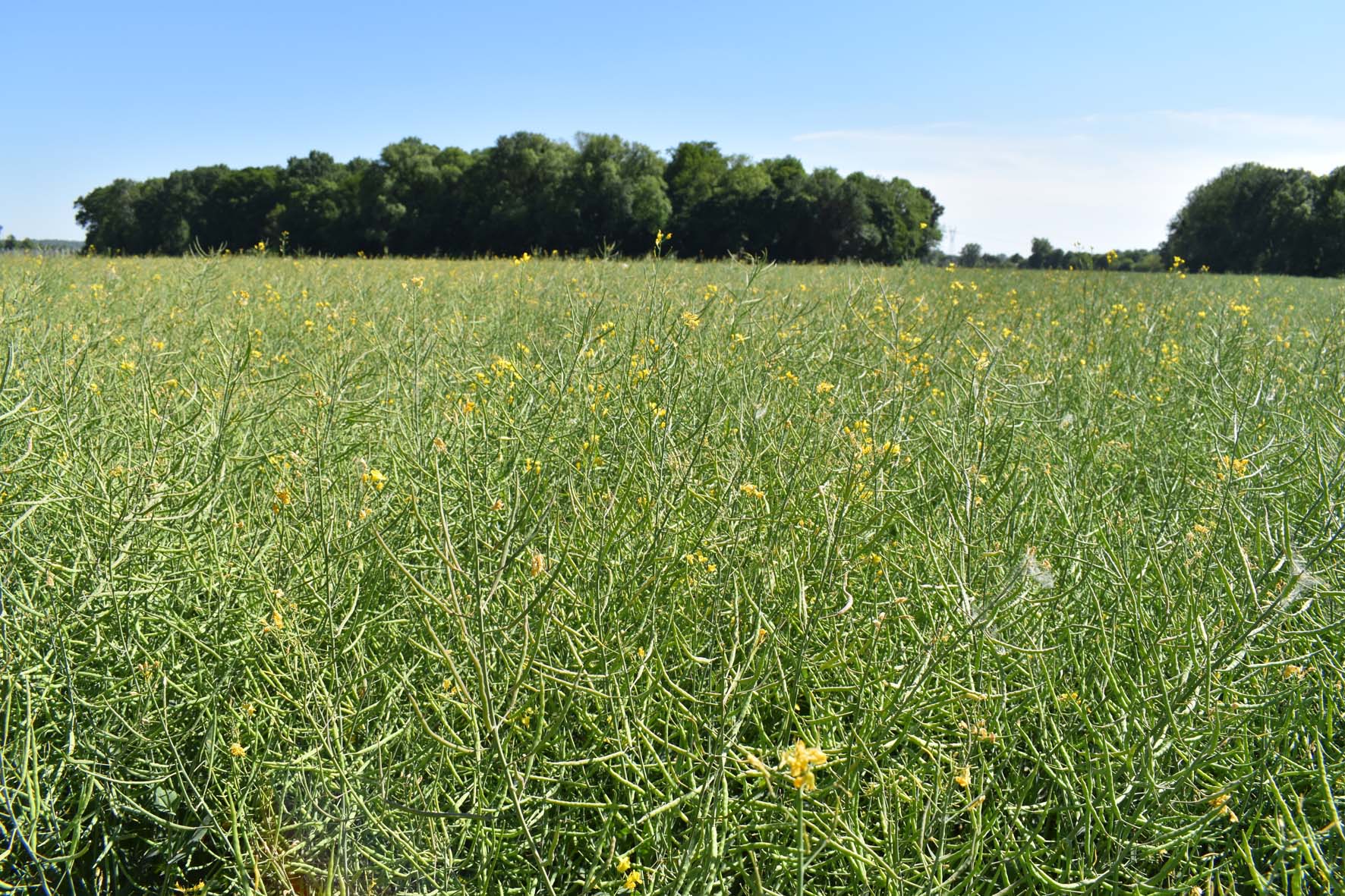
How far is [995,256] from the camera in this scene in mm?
14188

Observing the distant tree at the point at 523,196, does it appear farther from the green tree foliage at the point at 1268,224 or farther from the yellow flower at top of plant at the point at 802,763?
the yellow flower at top of plant at the point at 802,763

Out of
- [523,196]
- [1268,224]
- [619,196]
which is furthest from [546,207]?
[1268,224]

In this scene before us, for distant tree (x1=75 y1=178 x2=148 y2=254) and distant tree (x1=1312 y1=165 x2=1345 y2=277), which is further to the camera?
distant tree (x1=75 y1=178 x2=148 y2=254)

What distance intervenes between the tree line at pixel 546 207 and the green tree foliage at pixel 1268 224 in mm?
10825

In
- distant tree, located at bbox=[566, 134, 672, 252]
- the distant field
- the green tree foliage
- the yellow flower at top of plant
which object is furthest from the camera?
the green tree foliage

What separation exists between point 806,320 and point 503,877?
4063 mm

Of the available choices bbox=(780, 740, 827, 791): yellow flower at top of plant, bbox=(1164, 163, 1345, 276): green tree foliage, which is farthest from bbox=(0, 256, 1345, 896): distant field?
bbox=(1164, 163, 1345, 276): green tree foliage

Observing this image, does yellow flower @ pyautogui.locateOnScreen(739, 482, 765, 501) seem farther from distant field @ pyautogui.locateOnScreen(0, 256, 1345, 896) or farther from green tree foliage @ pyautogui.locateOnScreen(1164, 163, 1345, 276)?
green tree foliage @ pyautogui.locateOnScreen(1164, 163, 1345, 276)

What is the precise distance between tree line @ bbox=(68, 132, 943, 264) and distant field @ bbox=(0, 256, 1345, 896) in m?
21.5

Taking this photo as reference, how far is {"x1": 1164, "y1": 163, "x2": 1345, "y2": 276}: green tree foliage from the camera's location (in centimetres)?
2970

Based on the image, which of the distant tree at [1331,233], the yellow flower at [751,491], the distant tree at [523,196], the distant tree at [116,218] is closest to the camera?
the yellow flower at [751,491]

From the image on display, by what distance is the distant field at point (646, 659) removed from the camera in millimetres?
1299

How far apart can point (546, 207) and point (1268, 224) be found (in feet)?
90.6

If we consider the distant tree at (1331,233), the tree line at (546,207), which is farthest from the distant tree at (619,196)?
the distant tree at (1331,233)
